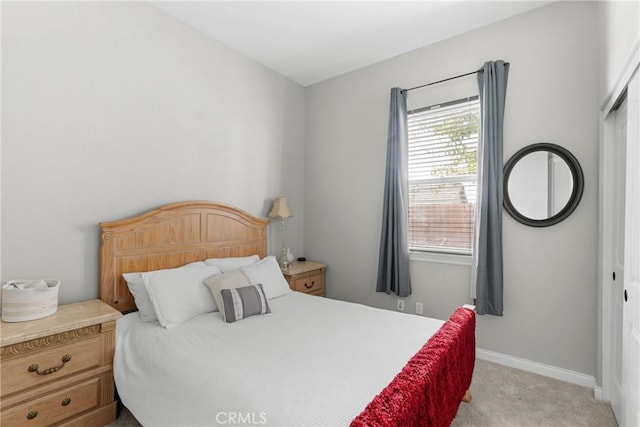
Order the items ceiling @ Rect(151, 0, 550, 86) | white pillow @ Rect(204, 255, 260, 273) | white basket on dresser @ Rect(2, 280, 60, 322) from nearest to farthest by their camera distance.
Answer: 1. white basket on dresser @ Rect(2, 280, 60, 322)
2. ceiling @ Rect(151, 0, 550, 86)
3. white pillow @ Rect(204, 255, 260, 273)

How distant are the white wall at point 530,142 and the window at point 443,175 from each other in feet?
0.54

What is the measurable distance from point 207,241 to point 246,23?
195 cm

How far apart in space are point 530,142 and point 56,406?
3.59 metres

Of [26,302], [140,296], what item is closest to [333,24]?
[140,296]

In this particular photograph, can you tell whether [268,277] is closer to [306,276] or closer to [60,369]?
[306,276]

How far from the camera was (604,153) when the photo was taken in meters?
2.14

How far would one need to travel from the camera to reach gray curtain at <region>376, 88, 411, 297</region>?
10.2ft

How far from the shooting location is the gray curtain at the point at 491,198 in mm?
2604

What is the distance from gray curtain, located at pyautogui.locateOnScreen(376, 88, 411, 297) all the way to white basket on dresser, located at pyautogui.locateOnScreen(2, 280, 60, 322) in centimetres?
260

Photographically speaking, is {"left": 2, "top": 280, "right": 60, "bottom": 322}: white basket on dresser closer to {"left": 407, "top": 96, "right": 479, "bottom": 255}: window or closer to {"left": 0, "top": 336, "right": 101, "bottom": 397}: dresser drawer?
{"left": 0, "top": 336, "right": 101, "bottom": 397}: dresser drawer

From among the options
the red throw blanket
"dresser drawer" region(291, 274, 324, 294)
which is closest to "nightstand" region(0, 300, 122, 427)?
the red throw blanket

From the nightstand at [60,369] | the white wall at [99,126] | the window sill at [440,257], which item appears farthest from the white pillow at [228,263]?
the window sill at [440,257]

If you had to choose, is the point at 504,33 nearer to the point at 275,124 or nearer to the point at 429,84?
the point at 429,84

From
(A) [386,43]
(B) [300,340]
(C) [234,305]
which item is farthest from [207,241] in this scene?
(A) [386,43]
